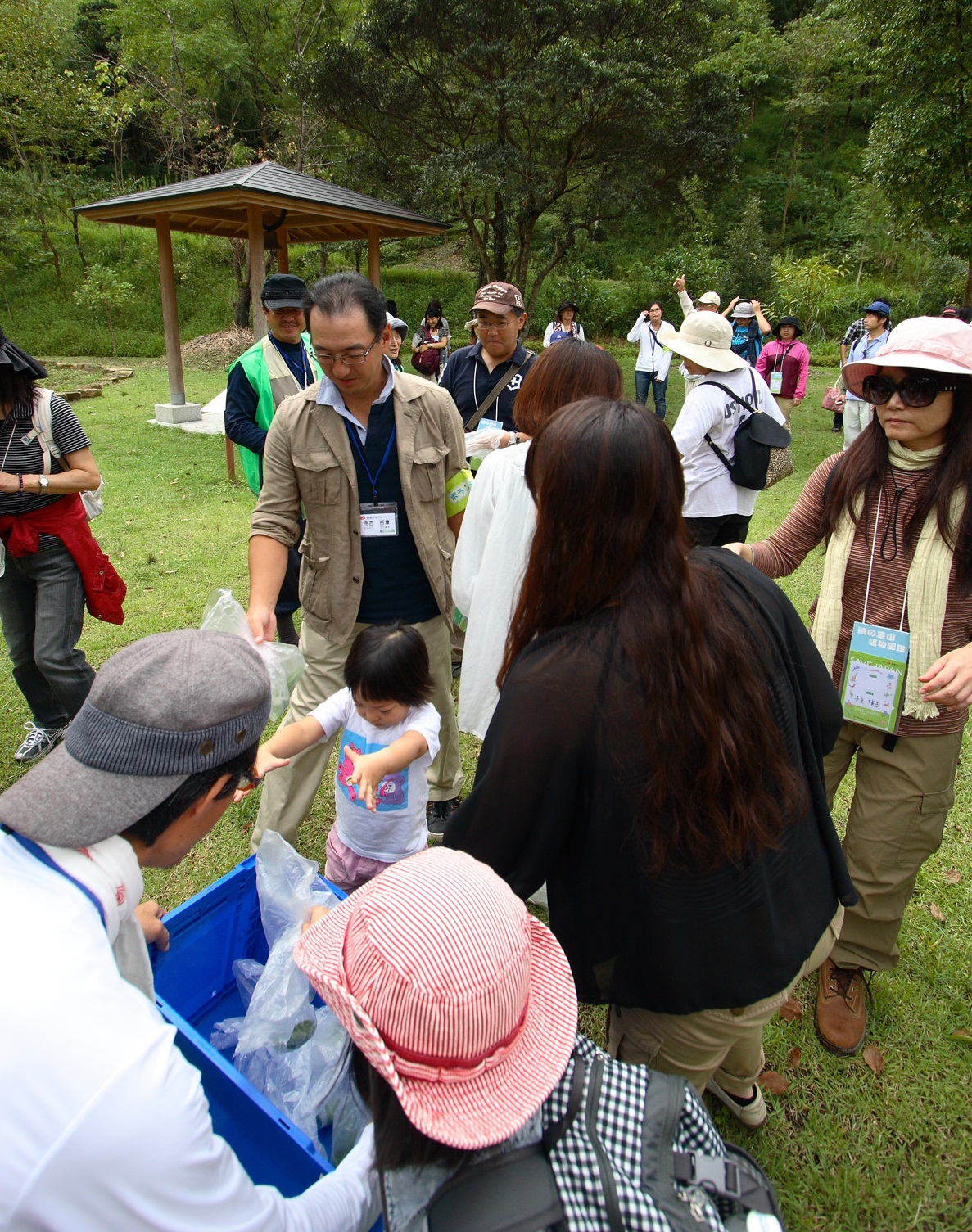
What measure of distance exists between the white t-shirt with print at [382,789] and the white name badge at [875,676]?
1238 mm

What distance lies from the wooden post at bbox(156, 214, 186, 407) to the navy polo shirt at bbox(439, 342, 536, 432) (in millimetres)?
8426

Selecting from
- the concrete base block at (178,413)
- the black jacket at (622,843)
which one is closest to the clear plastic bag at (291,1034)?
the black jacket at (622,843)

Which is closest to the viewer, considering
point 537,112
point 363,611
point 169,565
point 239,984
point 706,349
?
point 239,984

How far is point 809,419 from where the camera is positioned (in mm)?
13016

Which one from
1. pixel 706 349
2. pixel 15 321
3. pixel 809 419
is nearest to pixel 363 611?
pixel 706 349

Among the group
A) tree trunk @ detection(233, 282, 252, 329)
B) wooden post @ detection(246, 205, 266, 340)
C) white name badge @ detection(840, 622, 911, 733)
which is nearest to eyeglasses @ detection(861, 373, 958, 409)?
white name badge @ detection(840, 622, 911, 733)

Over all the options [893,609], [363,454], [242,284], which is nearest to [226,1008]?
[363,454]

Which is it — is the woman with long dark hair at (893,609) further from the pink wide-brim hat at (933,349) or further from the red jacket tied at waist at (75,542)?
the red jacket tied at waist at (75,542)

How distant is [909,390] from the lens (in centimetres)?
192

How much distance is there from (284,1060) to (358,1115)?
0.25 metres

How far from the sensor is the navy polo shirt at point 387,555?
8.54ft

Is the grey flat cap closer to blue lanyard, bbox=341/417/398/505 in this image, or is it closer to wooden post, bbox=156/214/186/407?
blue lanyard, bbox=341/417/398/505

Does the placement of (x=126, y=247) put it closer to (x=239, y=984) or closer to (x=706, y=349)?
(x=706, y=349)

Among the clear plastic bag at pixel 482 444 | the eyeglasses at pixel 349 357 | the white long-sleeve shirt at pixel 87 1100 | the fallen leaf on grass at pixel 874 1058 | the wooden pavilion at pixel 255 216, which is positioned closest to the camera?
the white long-sleeve shirt at pixel 87 1100
